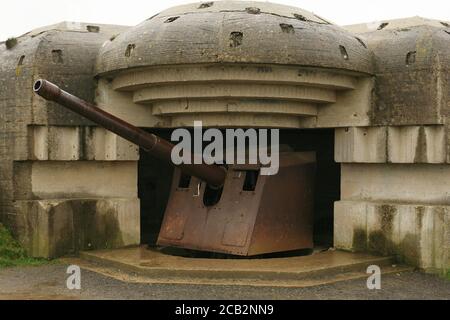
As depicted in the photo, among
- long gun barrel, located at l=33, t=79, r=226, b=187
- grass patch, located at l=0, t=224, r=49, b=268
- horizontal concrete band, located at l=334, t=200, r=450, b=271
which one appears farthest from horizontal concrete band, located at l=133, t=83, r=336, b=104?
grass patch, located at l=0, t=224, r=49, b=268

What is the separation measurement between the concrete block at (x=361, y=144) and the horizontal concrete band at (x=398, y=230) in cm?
61

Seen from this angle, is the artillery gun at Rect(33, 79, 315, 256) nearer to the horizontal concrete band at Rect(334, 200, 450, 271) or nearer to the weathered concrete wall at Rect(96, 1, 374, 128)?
the horizontal concrete band at Rect(334, 200, 450, 271)

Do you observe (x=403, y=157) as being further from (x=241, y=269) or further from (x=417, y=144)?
(x=241, y=269)

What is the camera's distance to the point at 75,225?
924 centimetres

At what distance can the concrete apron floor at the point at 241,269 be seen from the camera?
24.0 feet

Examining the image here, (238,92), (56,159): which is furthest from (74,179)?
(238,92)

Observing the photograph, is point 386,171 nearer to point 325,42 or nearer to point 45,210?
point 325,42

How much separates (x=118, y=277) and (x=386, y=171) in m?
3.84

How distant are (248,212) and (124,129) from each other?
1964mm

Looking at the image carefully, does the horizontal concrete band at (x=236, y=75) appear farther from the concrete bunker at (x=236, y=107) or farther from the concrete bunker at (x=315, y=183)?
the concrete bunker at (x=315, y=183)

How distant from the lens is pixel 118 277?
24.9ft

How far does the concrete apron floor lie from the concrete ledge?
2.15 ft

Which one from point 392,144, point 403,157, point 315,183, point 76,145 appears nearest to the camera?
point 403,157
